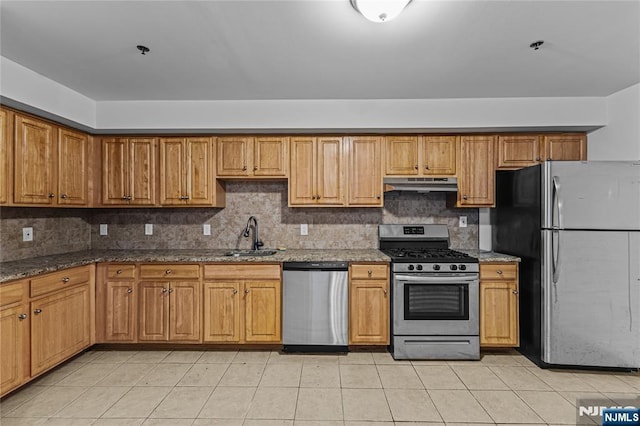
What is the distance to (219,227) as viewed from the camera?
3.99 metres

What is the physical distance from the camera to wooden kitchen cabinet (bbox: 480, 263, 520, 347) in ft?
10.7

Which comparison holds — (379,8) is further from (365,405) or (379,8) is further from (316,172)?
(365,405)

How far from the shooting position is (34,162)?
2900mm

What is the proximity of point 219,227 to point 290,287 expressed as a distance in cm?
126

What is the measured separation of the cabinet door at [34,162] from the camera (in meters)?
2.76

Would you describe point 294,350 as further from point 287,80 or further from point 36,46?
point 36,46

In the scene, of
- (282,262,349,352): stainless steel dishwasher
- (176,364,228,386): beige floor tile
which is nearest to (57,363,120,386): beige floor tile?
(176,364,228,386): beige floor tile

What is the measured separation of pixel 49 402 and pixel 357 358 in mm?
2412

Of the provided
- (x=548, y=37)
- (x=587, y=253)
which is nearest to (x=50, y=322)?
(x=548, y=37)

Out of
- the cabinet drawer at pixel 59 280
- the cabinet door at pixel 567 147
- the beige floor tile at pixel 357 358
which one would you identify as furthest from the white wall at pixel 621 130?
the cabinet drawer at pixel 59 280

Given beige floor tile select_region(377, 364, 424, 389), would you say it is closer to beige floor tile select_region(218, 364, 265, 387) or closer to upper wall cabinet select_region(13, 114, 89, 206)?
beige floor tile select_region(218, 364, 265, 387)

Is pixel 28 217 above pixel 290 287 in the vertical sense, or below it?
above

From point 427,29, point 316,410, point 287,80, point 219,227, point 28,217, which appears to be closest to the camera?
point 427,29

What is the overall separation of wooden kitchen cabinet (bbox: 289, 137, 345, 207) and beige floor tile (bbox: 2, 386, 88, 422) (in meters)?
2.38
